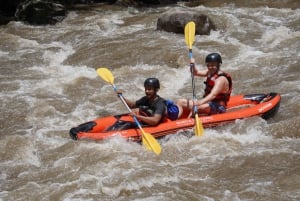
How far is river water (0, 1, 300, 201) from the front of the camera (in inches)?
196

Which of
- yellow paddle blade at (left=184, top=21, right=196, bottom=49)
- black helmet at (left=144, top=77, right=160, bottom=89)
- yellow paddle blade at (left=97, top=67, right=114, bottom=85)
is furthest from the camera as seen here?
yellow paddle blade at (left=184, top=21, right=196, bottom=49)

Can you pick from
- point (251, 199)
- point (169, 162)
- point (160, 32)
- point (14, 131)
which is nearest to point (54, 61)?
point (160, 32)

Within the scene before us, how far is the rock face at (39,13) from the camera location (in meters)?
12.8

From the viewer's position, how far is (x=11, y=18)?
13430 mm

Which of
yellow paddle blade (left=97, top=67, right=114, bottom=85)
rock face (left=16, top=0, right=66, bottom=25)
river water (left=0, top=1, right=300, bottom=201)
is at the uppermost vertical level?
rock face (left=16, top=0, right=66, bottom=25)

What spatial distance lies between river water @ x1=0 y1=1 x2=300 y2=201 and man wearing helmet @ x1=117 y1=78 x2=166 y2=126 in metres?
0.29

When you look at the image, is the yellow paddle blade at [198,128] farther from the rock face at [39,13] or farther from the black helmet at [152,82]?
the rock face at [39,13]

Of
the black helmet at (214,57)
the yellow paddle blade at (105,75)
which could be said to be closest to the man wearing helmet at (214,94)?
the black helmet at (214,57)

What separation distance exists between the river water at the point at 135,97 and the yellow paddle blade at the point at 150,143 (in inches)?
3.8

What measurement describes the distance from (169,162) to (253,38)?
576 centimetres

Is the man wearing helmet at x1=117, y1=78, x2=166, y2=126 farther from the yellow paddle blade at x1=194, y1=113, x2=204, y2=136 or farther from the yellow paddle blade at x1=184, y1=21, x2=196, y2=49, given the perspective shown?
the yellow paddle blade at x1=184, y1=21, x2=196, y2=49

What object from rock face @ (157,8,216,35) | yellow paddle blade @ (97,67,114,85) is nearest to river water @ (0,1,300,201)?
rock face @ (157,8,216,35)

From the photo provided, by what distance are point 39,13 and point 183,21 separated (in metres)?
4.19

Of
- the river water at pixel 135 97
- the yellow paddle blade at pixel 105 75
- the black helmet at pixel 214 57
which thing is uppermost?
the black helmet at pixel 214 57
